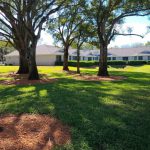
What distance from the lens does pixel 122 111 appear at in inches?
414

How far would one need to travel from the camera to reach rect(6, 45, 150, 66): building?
6549 cm

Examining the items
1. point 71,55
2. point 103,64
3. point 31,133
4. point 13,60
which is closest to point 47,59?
point 71,55

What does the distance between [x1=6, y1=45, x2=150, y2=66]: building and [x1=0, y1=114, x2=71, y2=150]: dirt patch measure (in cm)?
5562

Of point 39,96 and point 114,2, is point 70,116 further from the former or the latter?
point 114,2

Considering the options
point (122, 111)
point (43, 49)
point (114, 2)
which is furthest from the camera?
point (43, 49)

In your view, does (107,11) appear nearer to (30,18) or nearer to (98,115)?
(30,18)

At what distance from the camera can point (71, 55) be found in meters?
73.2

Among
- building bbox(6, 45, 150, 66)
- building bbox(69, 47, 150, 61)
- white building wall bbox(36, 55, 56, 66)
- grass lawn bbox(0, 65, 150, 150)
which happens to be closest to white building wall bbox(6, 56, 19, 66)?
building bbox(6, 45, 150, 66)

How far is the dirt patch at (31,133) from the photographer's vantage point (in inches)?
286

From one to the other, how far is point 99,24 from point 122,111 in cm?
1850

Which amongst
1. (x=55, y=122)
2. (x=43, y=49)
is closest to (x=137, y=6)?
(x=55, y=122)

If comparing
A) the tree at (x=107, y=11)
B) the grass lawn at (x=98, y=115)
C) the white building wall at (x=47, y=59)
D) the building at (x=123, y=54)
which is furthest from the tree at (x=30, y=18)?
the building at (x=123, y=54)

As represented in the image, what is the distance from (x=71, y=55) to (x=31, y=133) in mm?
65360

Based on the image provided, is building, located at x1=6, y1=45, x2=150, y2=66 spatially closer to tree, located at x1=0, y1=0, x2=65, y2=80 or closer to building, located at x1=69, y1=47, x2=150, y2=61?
building, located at x1=69, y1=47, x2=150, y2=61
